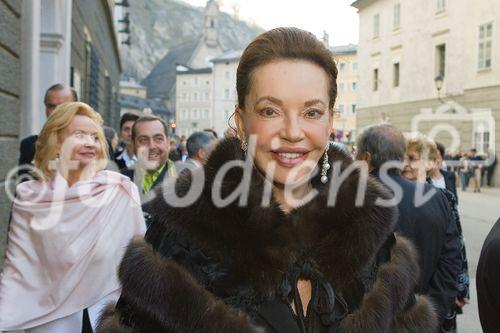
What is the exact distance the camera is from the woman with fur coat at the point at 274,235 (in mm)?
1999

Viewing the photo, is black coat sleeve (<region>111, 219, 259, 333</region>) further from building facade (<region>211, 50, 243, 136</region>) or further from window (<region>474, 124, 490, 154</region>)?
building facade (<region>211, 50, 243, 136</region>)

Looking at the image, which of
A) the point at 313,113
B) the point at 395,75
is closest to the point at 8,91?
the point at 313,113

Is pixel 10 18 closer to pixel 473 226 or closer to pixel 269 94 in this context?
pixel 269 94

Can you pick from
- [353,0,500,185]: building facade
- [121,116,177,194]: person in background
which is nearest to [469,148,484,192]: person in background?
[353,0,500,185]: building facade

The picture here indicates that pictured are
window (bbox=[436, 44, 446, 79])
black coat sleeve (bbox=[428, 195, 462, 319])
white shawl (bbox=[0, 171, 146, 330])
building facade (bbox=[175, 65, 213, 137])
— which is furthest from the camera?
building facade (bbox=[175, 65, 213, 137])

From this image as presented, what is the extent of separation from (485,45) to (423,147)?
75.5 feet

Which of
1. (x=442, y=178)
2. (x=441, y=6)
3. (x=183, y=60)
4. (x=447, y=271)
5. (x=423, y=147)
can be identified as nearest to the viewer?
(x=447, y=271)

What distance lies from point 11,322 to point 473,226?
11829mm

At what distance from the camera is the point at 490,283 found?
2322 mm

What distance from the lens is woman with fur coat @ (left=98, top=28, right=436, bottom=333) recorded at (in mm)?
1999

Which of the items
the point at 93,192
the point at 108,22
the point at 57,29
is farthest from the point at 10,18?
the point at 108,22

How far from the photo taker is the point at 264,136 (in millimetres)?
2125

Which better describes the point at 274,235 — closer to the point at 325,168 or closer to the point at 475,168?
the point at 325,168

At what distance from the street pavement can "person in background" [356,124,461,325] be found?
194 centimetres
